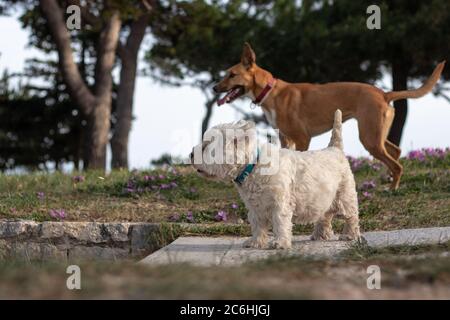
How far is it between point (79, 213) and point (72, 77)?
358 inches

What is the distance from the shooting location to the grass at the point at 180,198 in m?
8.99

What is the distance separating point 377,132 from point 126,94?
9608mm

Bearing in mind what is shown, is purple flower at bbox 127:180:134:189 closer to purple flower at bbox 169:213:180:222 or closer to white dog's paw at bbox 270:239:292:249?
purple flower at bbox 169:213:180:222

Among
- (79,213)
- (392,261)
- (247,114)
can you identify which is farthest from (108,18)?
(392,261)

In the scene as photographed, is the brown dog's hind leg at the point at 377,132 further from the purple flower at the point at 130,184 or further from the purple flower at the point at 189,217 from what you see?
the purple flower at the point at 130,184

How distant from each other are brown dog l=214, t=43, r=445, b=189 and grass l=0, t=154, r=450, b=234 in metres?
0.79

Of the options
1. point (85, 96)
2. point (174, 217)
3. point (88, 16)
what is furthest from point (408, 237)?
point (88, 16)

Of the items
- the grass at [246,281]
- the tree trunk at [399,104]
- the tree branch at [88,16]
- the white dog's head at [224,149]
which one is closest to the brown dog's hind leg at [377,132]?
the white dog's head at [224,149]

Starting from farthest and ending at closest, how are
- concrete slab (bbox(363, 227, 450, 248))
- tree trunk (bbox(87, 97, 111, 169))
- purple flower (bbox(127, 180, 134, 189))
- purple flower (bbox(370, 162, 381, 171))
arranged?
tree trunk (bbox(87, 97, 111, 169)), purple flower (bbox(370, 162, 381, 171)), purple flower (bbox(127, 180, 134, 189)), concrete slab (bbox(363, 227, 450, 248))

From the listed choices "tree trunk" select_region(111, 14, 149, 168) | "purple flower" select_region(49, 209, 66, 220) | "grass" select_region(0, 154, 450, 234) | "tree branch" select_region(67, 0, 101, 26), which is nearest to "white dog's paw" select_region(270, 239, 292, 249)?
"grass" select_region(0, 154, 450, 234)

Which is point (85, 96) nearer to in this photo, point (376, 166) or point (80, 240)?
point (376, 166)

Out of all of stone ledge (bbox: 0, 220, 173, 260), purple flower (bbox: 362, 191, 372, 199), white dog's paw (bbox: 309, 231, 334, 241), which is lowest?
stone ledge (bbox: 0, 220, 173, 260)

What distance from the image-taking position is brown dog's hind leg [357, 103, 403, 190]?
1027 centimetres

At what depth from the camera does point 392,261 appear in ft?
17.3
